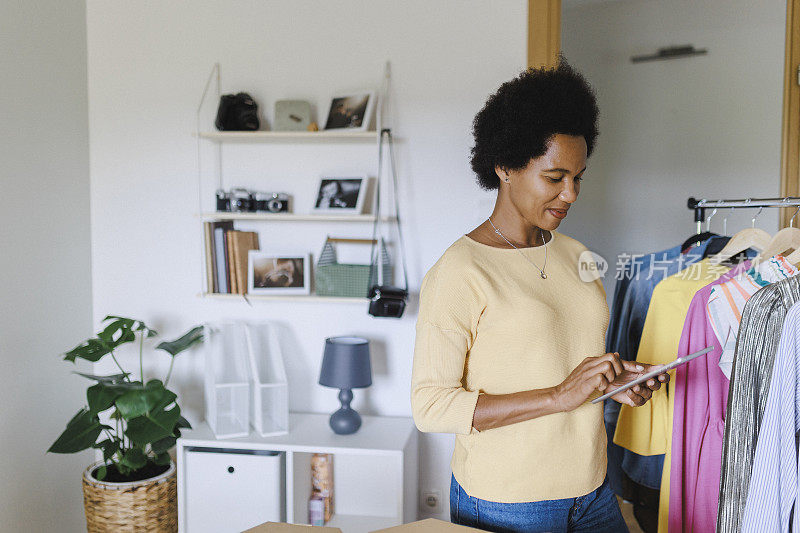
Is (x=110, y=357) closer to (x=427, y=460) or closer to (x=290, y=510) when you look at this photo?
(x=290, y=510)

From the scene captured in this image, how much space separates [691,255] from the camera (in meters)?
1.85

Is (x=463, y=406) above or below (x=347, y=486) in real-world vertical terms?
→ above

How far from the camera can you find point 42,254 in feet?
7.80

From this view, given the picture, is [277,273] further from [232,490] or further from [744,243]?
[744,243]

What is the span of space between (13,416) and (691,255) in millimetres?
2265

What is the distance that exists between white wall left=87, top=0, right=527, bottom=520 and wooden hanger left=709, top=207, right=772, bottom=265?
0.89 m

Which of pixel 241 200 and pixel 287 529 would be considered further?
pixel 241 200

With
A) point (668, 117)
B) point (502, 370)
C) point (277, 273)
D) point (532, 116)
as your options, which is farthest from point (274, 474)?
point (668, 117)

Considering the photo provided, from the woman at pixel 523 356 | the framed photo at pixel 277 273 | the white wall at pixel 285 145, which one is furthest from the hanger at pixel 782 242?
the framed photo at pixel 277 273

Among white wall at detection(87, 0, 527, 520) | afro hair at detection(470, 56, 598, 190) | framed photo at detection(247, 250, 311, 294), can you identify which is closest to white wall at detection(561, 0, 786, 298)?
white wall at detection(87, 0, 527, 520)

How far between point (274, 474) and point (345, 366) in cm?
43

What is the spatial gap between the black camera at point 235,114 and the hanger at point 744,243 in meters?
1.64

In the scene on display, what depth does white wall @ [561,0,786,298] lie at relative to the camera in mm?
3053

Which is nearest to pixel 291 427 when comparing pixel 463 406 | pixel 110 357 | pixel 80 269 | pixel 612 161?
pixel 110 357
